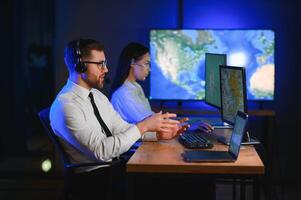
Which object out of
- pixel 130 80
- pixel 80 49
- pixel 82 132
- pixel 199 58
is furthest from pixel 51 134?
pixel 199 58

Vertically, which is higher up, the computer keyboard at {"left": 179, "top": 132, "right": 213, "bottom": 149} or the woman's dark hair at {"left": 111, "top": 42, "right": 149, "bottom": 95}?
the woman's dark hair at {"left": 111, "top": 42, "right": 149, "bottom": 95}

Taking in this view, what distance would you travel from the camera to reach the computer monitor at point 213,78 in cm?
367

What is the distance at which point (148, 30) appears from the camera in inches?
204

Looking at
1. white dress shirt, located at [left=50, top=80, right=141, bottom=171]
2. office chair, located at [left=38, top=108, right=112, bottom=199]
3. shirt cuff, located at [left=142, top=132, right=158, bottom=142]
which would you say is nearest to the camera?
white dress shirt, located at [left=50, top=80, right=141, bottom=171]

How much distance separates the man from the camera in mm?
2760

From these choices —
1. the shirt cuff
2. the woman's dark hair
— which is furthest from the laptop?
the woman's dark hair

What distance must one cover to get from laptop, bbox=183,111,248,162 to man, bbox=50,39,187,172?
29 centimetres

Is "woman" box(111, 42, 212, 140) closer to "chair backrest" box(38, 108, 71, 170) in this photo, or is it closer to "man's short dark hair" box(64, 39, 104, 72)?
"man's short dark hair" box(64, 39, 104, 72)

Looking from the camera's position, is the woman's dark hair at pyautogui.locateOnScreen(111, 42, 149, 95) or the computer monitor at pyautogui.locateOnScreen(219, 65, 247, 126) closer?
the computer monitor at pyautogui.locateOnScreen(219, 65, 247, 126)

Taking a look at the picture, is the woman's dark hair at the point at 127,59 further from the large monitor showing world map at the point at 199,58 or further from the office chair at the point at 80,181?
the office chair at the point at 80,181

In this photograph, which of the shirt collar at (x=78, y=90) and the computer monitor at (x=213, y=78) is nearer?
the shirt collar at (x=78, y=90)

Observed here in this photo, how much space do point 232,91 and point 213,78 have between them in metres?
0.58

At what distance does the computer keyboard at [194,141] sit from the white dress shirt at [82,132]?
35 centimetres

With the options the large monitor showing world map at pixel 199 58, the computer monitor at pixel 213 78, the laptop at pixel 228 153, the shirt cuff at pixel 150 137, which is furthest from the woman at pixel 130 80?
the laptop at pixel 228 153
